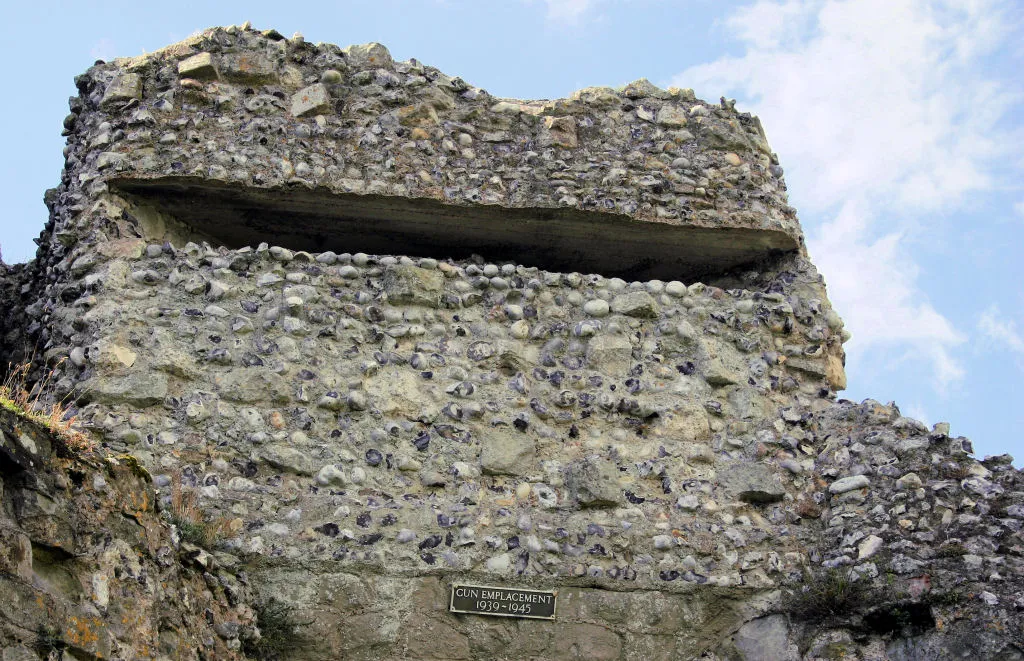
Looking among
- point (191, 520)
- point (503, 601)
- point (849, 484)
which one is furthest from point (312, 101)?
point (849, 484)

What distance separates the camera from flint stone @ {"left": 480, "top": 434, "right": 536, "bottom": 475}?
6316mm

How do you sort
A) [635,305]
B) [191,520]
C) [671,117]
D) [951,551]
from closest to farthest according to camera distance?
[191,520], [951,551], [635,305], [671,117]

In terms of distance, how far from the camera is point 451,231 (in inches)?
291

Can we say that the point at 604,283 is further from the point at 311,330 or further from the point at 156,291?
the point at 156,291

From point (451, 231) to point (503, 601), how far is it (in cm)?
243

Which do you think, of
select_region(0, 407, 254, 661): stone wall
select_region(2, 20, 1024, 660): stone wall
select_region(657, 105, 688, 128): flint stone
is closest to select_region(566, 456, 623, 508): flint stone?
select_region(2, 20, 1024, 660): stone wall

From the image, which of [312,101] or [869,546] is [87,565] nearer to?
[312,101]

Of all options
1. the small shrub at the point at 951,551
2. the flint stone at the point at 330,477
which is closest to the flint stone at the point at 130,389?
the flint stone at the point at 330,477

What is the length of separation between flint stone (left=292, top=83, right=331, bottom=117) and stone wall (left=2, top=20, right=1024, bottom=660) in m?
0.02

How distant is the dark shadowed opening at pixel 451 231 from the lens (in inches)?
280

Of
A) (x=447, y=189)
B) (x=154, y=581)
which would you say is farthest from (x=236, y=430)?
(x=447, y=189)

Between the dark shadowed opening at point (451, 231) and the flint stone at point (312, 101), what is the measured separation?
1.74 feet

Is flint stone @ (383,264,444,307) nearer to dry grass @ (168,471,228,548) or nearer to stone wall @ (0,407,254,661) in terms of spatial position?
dry grass @ (168,471,228,548)

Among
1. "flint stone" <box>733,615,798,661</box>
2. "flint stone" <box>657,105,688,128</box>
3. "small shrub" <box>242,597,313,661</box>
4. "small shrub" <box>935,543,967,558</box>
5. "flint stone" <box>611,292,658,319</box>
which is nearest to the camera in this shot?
"small shrub" <box>242,597,313,661</box>
